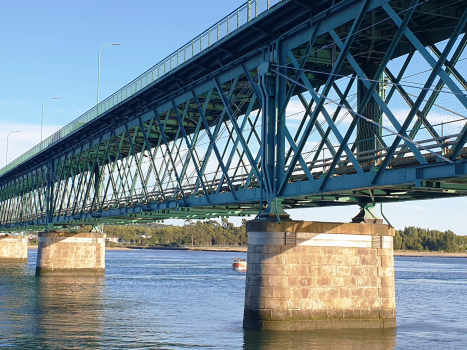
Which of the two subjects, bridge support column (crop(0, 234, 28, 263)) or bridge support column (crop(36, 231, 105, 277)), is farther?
bridge support column (crop(0, 234, 28, 263))

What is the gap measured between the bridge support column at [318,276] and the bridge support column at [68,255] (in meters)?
54.5

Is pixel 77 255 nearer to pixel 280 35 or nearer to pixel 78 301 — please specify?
pixel 78 301

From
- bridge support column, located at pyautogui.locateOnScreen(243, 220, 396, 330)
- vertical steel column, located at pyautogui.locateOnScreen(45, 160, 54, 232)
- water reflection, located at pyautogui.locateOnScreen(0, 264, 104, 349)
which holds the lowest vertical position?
water reflection, located at pyautogui.locateOnScreen(0, 264, 104, 349)

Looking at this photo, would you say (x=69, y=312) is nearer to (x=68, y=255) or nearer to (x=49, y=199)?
(x=68, y=255)

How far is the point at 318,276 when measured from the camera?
30.4 m

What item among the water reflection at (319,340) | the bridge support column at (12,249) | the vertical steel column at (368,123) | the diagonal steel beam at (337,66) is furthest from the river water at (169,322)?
the bridge support column at (12,249)

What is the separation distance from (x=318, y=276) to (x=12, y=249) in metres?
114

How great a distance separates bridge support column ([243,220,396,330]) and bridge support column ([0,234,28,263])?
11044cm

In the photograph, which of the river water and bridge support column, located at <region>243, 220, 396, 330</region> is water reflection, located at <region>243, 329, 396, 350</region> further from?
bridge support column, located at <region>243, 220, 396, 330</region>

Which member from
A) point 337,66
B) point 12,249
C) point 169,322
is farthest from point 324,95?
point 12,249

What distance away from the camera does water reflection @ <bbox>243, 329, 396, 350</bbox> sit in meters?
27.8

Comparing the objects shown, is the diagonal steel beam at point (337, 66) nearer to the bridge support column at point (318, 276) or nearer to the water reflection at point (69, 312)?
the bridge support column at point (318, 276)

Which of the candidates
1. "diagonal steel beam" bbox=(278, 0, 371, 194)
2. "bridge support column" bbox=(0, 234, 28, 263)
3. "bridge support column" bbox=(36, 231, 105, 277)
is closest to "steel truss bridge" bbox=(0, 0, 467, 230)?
"diagonal steel beam" bbox=(278, 0, 371, 194)

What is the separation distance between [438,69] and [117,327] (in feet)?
78.2
